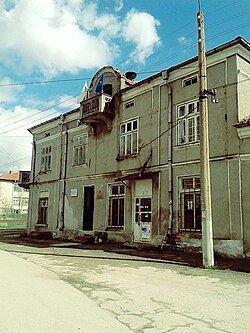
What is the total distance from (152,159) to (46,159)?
11.0m

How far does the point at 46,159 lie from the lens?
2539cm

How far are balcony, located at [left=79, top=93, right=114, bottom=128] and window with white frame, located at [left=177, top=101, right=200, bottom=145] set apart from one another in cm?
489

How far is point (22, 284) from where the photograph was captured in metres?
8.12

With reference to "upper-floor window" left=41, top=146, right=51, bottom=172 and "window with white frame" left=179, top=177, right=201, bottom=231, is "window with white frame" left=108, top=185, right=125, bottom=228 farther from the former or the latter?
"upper-floor window" left=41, top=146, right=51, bottom=172

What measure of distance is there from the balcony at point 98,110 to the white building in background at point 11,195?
51954mm

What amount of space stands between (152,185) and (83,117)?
6362 mm

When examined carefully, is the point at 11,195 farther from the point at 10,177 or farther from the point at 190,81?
the point at 190,81

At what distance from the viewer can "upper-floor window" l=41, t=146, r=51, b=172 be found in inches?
988

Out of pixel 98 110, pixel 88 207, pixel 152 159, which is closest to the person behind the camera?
pixel 152 159

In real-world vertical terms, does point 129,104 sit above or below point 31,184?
above

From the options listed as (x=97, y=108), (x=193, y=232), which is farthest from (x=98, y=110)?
(x=193, y=232)

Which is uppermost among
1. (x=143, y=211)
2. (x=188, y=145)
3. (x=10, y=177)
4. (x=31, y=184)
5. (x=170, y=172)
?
(x=10, y=177)

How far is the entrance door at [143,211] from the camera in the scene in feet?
54.3

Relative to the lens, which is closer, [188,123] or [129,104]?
[188,123]
